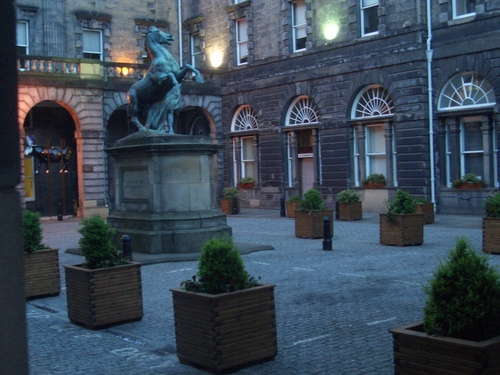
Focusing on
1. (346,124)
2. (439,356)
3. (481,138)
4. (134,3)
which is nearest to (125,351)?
(439,356)

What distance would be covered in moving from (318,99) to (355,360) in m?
24.8

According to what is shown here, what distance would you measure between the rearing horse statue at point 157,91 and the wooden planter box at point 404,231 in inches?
Answer: 228

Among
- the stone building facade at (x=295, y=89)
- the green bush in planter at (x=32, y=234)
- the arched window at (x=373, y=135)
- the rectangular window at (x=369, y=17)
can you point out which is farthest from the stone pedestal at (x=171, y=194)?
the rectangular window at (x=369, y=17)

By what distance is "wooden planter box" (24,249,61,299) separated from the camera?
11.1 metres

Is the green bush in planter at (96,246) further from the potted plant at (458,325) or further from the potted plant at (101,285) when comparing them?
the potted plant at (458,325)

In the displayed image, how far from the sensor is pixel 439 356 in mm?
5023

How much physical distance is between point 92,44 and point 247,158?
1031 cm

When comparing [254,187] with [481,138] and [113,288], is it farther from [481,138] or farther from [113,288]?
[113,288]

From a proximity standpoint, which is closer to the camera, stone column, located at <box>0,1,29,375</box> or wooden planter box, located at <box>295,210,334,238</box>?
stone column, located at <box>0,1,29,375</box>

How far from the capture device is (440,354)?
16.5 feet

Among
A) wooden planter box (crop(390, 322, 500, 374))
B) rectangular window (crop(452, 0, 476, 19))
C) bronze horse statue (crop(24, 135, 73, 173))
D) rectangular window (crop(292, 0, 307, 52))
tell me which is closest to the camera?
wooden planter box (crop(390, 322, 500, 374))

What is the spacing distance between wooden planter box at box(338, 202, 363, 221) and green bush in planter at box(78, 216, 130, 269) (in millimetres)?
16531

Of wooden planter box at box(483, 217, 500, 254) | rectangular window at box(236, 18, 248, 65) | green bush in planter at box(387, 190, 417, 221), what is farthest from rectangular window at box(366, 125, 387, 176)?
wooden planter box at box(483, 217, 500, 254)

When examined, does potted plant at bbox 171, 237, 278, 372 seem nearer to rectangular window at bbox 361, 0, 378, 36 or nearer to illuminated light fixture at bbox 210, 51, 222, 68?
rectangular window at bbox 361, 0, 378, 36
